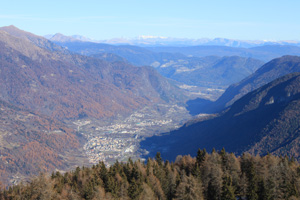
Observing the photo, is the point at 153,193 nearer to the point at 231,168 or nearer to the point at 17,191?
the point at 231,168

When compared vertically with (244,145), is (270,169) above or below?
above

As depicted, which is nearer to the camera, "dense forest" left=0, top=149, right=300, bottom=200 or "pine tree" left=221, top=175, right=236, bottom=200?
"pine tree" left=221, top=175, right=236, bottom=200

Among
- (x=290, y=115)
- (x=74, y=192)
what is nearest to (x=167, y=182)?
(x=74, y=192)

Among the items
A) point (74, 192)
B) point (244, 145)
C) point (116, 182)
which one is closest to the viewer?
point (74, 192)

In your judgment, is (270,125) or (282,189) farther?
(270,125)

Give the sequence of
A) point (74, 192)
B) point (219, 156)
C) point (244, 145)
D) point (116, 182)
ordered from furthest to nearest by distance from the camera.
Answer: point (244, 145), point (219, 156), point (116, 182), point (74, 192)

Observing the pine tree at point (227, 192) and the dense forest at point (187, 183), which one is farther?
the dense forest at point (187, 183)

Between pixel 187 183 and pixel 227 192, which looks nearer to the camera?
pixel 227 192
